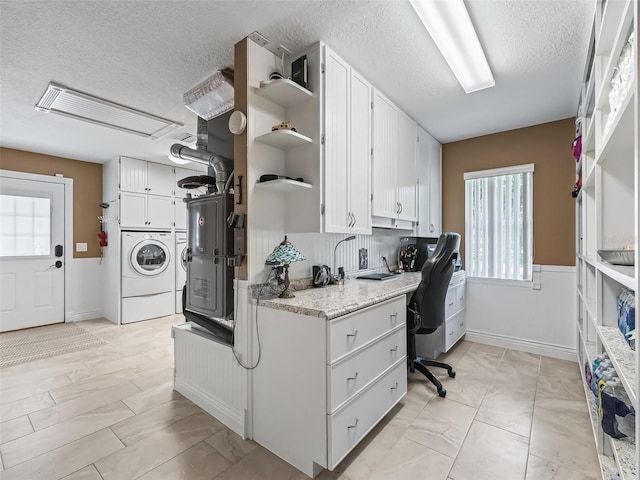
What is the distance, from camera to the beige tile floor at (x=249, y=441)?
1.60m

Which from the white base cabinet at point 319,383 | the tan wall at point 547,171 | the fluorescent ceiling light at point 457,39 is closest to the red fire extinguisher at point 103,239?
the white base cabinet at point 319,383

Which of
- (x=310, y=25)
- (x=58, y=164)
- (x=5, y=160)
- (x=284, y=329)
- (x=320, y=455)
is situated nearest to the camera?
(x=320, y=455)

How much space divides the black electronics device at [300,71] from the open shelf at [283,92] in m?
0.09

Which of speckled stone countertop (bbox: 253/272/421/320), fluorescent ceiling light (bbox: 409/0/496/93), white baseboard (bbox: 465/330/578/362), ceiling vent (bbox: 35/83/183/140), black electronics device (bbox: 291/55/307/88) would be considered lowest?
white baseboard (bbox: 465/330/578/362)

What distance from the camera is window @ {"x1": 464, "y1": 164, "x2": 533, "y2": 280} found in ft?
11.2

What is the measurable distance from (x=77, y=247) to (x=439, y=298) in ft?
17.0

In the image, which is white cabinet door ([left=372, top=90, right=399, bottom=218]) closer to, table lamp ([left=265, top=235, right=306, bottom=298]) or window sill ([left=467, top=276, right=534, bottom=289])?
table lamp ([left=265, top=235, right=306, bottom=298])

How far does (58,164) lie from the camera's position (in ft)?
14.5

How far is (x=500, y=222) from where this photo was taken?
11.7 ft

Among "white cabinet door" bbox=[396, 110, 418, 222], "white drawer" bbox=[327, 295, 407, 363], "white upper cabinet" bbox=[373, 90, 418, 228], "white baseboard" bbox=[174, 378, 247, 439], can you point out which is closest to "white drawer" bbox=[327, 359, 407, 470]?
"white drawer" bbox=[327, 295, 407, 363]

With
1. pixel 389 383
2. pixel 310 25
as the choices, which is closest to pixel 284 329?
pixel 389 383

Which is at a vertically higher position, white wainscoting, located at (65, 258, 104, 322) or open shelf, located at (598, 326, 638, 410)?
open shelf, located at (598, 326, 638, 410)

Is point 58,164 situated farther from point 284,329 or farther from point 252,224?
point 284,329

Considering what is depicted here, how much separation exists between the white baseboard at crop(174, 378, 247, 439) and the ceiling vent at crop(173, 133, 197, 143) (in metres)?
2.70
